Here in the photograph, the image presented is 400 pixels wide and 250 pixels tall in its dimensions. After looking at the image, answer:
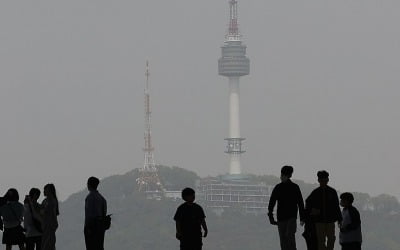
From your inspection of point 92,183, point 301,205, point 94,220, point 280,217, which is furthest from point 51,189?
point 301,205

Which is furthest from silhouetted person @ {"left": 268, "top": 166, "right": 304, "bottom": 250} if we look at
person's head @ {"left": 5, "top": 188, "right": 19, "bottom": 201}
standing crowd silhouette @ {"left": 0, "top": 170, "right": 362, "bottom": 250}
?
person's head @ {"left": 5, "top": 188, "right": 19, "bottom": 201}

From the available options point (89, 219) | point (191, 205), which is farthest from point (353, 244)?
point (89, 219)

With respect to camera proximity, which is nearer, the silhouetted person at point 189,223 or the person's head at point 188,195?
the person's head at point 188,195

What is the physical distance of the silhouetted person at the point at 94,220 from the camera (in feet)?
77.4

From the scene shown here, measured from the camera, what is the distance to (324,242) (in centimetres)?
2377

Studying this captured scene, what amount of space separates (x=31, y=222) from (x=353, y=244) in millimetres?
7167

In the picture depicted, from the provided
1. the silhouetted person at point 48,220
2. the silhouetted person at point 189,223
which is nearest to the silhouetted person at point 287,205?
the silhouetted person at point 189,223

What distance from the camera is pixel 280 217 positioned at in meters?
23.4

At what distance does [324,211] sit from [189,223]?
3089 millimetres

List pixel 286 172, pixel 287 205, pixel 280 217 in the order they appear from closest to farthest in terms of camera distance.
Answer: pixel 286 172
pixel 287 205
pixel 280 217

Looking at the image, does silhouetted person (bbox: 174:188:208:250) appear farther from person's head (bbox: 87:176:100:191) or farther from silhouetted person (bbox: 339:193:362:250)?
silhouetted person (bbox: 339:193:362:250)

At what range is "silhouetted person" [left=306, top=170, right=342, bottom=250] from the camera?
23656 mm

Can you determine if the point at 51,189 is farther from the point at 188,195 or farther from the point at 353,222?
the point at 353,222

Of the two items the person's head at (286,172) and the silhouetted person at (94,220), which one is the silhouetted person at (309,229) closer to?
the person's head at (286,172)
